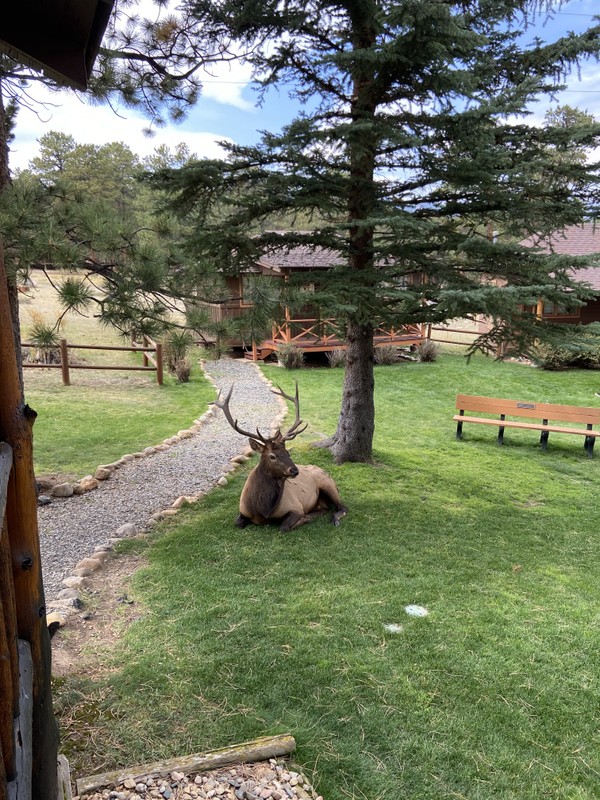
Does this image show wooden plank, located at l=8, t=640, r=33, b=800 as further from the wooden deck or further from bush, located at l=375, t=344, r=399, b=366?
bush, located at l=375, t=344, r=399, b=366

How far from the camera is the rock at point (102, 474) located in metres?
6.79

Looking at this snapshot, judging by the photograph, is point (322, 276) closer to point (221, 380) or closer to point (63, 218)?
point (63, 218)

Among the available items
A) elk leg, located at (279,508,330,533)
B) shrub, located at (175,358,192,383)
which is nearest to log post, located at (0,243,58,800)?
elk leg, located at (279,508,330,533)

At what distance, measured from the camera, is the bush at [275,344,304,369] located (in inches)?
647

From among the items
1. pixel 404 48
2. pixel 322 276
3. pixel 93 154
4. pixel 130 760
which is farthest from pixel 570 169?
pixel 93 154

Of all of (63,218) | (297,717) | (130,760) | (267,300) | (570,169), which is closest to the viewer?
(130,760)

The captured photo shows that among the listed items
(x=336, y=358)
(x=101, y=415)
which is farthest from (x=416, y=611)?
(x=336, y=358)

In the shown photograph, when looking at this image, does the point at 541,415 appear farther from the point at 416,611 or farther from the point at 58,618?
the point at 58,618

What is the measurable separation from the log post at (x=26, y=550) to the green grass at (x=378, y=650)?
0.92m

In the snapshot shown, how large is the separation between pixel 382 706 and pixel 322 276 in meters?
3.89

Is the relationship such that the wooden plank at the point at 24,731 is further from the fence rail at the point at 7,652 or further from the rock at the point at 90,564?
the rock at the point at 90,564

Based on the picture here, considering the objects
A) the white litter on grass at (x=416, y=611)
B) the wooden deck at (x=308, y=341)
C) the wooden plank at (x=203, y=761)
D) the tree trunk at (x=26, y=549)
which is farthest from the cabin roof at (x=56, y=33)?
the wooden deck at (x=308, y=341)

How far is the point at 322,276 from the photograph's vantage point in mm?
5316

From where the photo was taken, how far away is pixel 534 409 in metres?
9.30
